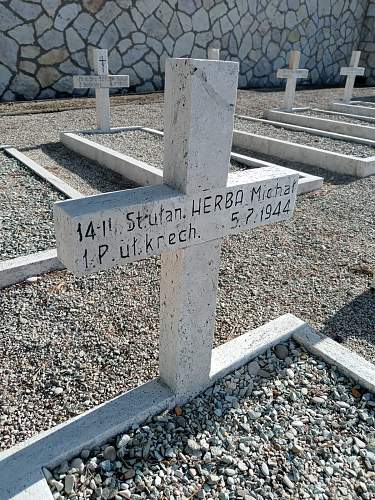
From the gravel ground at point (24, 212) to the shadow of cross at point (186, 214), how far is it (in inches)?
70.2

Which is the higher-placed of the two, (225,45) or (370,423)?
(225,45)

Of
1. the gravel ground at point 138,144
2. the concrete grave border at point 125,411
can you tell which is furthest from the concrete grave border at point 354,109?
the concrete grave border at point 125,411

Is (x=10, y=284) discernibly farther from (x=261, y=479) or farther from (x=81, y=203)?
(x=261, y=479)

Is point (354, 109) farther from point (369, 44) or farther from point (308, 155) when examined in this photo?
point (369, 44)

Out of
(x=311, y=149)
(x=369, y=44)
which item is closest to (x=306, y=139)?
(x=311, y=149)

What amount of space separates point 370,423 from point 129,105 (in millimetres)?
9087

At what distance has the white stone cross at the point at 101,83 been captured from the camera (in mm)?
6887

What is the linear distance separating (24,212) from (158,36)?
9145 mm

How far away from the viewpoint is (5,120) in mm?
7934

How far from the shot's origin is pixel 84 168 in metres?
5.64

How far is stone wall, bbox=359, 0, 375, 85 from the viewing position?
16.0 metres

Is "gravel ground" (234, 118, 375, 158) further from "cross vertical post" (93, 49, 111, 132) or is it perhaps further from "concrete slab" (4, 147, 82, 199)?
"concrete slab" (4, 147, 82, 199)

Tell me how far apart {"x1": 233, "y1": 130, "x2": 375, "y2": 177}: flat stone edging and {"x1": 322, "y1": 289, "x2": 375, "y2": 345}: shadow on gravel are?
302cm

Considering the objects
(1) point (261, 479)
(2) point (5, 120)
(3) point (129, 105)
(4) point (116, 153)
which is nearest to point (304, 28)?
(3) point (129, 105)
